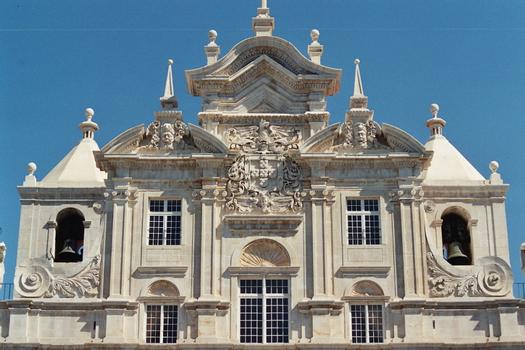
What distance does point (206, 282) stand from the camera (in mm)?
43812

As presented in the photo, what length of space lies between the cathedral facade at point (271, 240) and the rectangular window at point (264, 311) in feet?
0.17

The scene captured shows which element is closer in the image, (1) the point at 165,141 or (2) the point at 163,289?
(2) the point at 163,289

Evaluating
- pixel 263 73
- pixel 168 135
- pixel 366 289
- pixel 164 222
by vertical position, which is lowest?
pixel 366 289

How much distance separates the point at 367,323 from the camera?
43.6 meters

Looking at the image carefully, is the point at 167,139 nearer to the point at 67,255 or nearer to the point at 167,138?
the point at 167,138

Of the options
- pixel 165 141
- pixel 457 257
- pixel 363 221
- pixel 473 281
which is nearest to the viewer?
pixel 473 281

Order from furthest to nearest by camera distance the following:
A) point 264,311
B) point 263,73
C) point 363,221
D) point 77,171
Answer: point 77,171
point 263,73
point 363,221
point 264,311

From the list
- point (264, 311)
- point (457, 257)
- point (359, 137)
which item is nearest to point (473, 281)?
point (457, 257)

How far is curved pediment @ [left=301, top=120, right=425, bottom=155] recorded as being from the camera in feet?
149

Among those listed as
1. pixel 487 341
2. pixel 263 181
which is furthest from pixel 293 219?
pixel 487 341

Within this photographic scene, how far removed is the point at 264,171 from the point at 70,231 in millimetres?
9933

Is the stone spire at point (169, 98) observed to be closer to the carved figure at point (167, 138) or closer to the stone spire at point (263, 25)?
the carved figure at point (167, 138)

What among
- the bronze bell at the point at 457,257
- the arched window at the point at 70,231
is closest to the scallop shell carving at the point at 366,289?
the bronze bell at the point at 457,257

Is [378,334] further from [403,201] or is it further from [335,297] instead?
[403,201]
